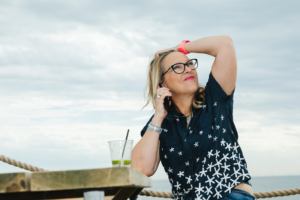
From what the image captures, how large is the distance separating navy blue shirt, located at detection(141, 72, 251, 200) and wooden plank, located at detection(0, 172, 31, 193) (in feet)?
4.12

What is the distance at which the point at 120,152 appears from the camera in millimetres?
1680

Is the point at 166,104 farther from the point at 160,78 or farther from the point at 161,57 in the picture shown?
the point at 161,57

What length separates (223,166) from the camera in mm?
2037

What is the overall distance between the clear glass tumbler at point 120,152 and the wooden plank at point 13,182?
2.27 feet

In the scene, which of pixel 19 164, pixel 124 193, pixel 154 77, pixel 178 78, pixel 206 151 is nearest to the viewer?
pixel 124 193

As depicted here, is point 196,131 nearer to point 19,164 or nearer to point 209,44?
point 209,44

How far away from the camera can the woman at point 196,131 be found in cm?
203

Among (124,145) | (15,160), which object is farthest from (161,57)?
(15,160)

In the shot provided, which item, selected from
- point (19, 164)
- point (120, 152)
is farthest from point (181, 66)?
point (19, 164)

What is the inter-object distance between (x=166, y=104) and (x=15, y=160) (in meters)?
1.80

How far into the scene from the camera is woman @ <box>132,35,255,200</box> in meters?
2.03

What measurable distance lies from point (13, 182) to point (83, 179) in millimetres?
214

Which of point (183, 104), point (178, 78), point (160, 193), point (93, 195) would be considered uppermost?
point (178, 78)

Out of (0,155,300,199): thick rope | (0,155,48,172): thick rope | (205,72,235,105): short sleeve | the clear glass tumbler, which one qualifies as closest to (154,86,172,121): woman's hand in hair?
(205,72,235,105): short sleeve
